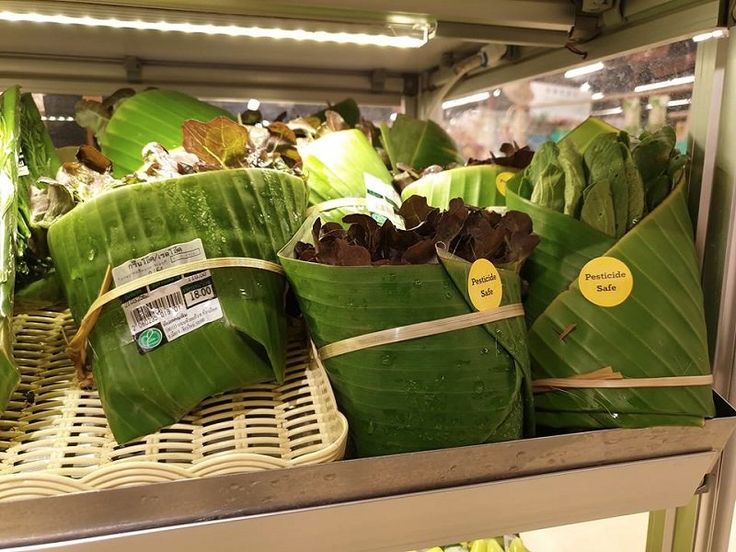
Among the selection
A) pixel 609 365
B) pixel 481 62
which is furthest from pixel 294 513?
pixel 481 62

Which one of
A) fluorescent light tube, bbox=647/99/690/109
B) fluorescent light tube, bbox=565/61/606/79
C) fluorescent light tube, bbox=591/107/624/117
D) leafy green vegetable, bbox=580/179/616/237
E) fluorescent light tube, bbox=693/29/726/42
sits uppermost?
fluorescent light tube, bbox=565/61/606/79

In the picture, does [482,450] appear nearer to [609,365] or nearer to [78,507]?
[609,365]

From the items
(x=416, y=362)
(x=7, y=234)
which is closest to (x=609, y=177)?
(x=416, y=362)

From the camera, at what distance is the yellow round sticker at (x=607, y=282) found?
2.58ft

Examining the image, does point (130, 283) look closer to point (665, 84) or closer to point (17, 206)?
point (17, 206)

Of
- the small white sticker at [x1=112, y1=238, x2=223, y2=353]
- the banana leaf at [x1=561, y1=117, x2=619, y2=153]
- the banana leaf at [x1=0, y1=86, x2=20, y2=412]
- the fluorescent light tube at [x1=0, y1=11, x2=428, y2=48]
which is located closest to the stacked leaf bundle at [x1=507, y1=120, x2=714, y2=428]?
the banana leaf at [x1=561, y1=117, x2=619, y2=153]

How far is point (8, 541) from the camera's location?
0.60 m

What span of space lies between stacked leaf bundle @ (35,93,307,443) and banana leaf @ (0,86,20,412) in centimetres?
5

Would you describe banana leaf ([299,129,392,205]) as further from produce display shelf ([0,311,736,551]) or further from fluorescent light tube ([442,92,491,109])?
fluorescent light tube ([442,92,491,109])

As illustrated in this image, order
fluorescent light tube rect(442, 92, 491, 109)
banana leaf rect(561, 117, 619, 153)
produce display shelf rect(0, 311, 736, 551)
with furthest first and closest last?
fluorescent light tube rect(442, 92, 491, 109) < banana leaf rect(561, 117, 619, 153) < produce display shelf rect(0, 311, 736, 551)

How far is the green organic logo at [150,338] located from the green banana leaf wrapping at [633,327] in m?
0.49

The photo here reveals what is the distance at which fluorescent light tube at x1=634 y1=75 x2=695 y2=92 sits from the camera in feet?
2.97

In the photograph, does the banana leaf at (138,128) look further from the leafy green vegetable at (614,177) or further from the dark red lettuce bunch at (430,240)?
the leafy green vegetable at (614,177)

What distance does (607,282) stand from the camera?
2.59 ft
